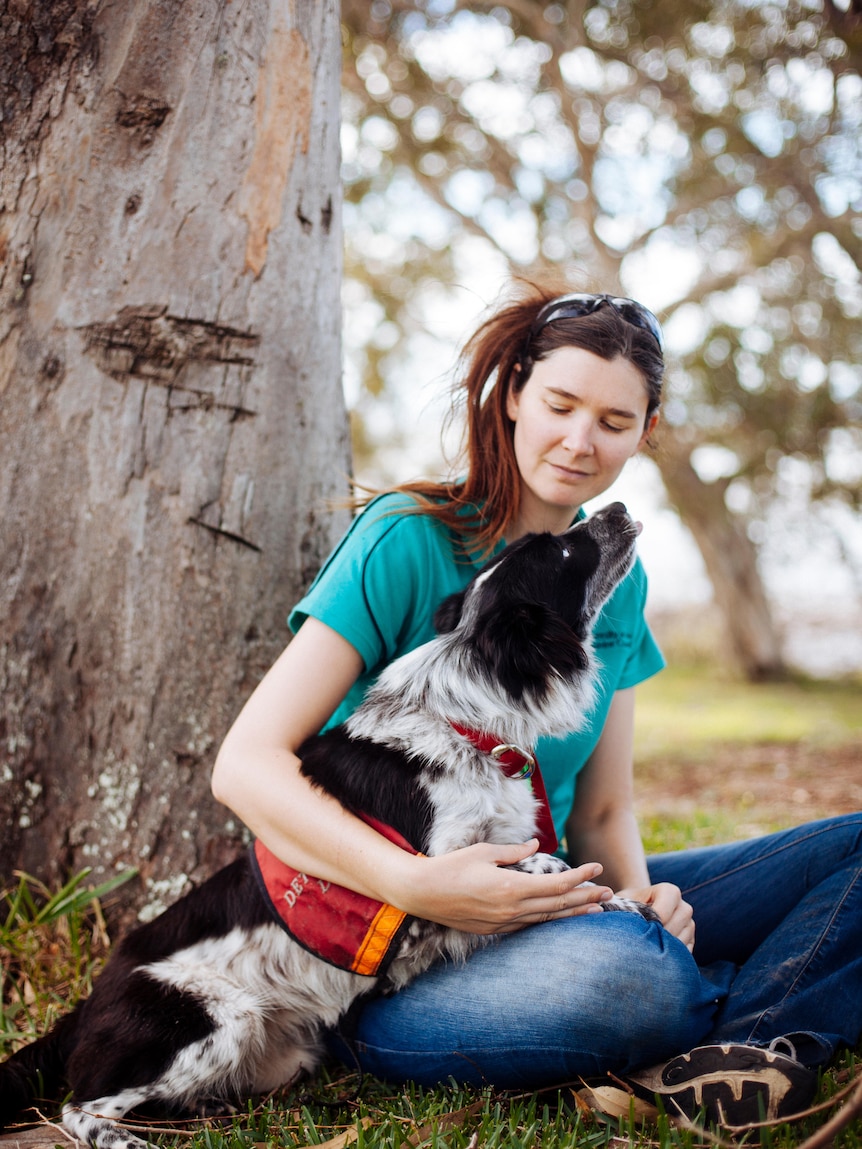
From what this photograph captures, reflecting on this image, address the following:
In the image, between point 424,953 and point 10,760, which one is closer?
point 424,953

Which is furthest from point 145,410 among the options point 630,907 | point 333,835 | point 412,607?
point 630,907

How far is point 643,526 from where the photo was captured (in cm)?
261

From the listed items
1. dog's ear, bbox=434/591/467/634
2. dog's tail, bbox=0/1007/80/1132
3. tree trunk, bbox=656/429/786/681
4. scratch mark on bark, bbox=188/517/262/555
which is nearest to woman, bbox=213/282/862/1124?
dog's ear, bbox=434/591/467/634

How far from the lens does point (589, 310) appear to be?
251cm

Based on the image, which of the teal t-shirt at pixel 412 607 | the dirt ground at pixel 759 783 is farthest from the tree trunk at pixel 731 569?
the teal t-shirt at pixel 412 607

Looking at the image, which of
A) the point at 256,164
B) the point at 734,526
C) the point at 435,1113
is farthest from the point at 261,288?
the point at 734,526

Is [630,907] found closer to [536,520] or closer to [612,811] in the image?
[612,811]

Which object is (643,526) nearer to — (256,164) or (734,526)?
(256,164)

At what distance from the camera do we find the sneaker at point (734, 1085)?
181cm

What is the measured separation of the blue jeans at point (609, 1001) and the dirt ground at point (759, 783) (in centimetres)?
253

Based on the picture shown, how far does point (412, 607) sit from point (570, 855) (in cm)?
97

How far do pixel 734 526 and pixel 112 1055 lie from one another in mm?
11874

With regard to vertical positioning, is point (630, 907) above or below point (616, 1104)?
above

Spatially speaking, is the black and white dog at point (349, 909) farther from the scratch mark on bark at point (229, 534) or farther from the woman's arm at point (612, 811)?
Answer: the scratch mark on bark at point (229, 534)
